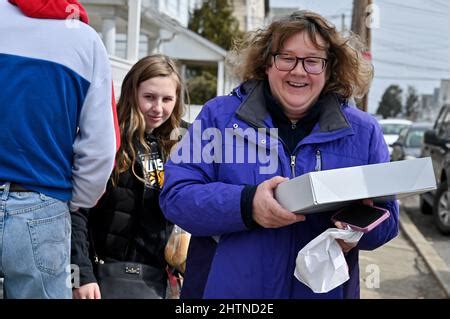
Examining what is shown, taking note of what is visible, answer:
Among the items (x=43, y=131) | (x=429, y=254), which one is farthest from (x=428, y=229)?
(x=43, y=131)

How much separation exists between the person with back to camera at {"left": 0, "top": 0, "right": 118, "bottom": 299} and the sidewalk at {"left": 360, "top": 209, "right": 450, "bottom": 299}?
11.9ft

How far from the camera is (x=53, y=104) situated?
219 centimetres

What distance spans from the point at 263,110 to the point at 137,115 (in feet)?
3.25

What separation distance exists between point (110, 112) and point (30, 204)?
1.42 ft

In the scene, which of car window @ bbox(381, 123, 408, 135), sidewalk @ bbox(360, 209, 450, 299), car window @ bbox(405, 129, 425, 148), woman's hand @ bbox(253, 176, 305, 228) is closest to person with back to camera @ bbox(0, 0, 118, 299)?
woman's hand @ bbox(253, 176, 305, 228)

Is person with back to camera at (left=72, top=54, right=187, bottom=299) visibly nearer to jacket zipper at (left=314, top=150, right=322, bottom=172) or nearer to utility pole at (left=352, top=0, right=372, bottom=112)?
jacket zipper at (left=314, top=150, right=322, bottom=172)

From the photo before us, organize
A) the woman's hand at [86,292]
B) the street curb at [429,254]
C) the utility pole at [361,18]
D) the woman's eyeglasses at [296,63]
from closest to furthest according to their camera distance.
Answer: the woman's eyeglasses at [296,63], the woman's hand at [86,292], the street curb at [429,254], the utility pole at [361,18]

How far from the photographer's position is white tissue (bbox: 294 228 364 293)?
1.84 meters

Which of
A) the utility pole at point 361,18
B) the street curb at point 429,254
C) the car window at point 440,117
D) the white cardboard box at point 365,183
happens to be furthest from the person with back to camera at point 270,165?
the car window at point 440,117

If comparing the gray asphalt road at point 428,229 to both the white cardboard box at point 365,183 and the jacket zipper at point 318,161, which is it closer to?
the jacket zipper at point 318,161

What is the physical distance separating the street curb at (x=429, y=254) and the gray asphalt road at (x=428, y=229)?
9 centimetres

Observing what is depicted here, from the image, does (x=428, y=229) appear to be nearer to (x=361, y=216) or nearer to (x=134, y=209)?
(x=134, y=209)

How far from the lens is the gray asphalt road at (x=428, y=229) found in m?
8.80
